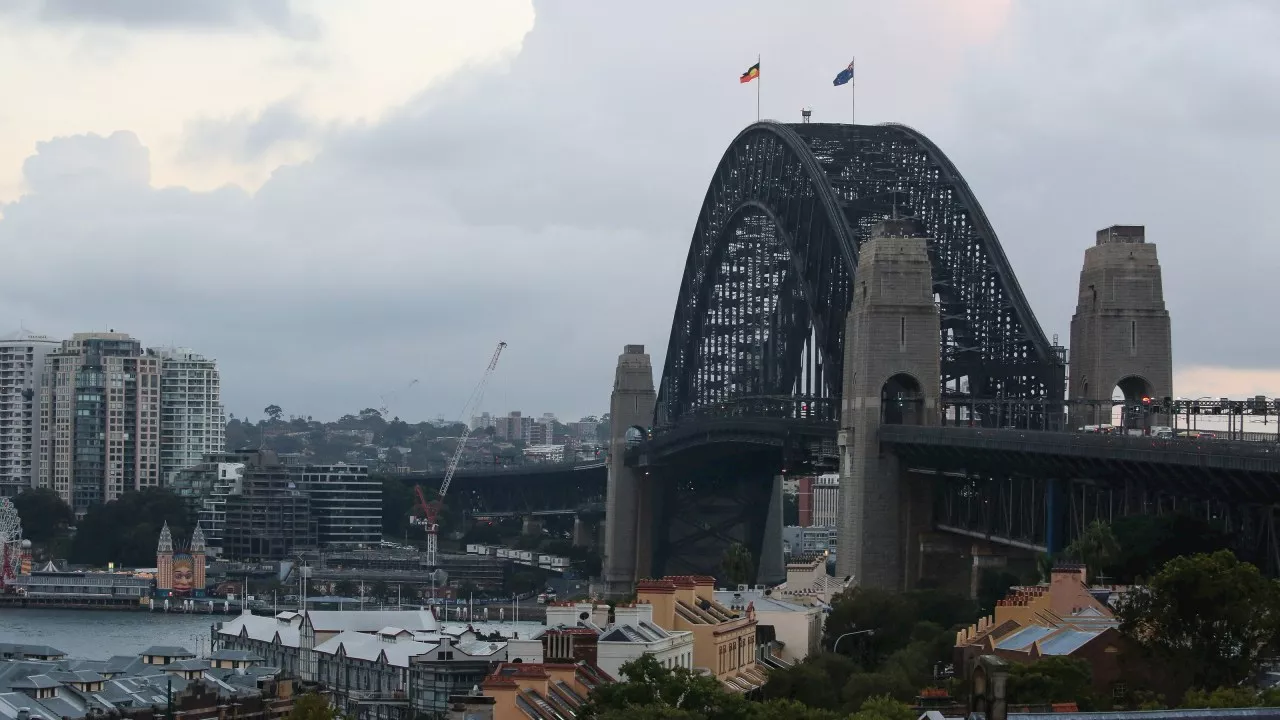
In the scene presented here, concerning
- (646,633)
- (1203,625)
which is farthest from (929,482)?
(1203,625)

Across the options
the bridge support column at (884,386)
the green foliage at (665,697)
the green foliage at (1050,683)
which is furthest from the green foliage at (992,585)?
the green foliage at (1050,683)

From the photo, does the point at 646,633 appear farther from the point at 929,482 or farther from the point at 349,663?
the point at 349,663

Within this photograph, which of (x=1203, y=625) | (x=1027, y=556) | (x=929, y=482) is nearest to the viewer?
(x=1203, y=625)

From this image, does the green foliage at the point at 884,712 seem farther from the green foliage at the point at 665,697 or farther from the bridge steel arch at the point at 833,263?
the bridge steel arch at the point at 833,263

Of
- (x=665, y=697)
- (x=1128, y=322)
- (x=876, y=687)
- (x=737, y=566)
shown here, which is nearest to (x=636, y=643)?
(x=876, y=687)

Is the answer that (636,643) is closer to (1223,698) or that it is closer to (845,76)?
(1223,698)

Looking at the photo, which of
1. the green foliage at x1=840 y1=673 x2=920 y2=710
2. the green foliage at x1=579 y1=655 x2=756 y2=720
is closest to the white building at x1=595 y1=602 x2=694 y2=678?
the green foliage at x1=840 y1=673 x2=920 y2=710

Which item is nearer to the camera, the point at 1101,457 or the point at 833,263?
the point at 1101,457
